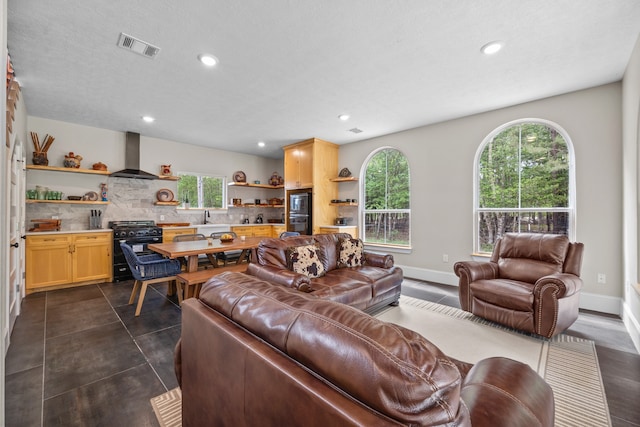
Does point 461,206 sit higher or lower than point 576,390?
higher

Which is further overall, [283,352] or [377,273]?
[377,273]

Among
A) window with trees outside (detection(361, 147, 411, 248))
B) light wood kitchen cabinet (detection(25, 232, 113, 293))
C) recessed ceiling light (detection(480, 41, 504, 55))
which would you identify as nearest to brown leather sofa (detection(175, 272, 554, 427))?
recessed ceiling light (detection(480, 41, 504, 55))

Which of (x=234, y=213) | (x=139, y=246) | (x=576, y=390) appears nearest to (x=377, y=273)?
(x=576, y=390)

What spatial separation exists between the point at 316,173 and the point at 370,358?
16.9 feet

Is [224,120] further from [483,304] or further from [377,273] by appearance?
[483,304]

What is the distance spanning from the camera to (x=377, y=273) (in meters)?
3.17

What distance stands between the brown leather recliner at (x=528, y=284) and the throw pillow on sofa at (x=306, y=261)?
5.22 feet

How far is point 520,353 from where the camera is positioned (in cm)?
234

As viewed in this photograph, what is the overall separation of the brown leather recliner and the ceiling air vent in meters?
3.87

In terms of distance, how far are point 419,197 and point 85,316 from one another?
5.04m

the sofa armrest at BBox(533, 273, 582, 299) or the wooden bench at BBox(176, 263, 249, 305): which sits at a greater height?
the sofa armrest at BBox(533, 273, 582, 299)

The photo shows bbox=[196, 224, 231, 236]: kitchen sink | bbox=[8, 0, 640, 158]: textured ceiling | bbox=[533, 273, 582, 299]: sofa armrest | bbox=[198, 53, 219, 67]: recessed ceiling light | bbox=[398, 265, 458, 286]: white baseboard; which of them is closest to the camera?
bbox=[8, 0, 640, 158]: textured ceiling

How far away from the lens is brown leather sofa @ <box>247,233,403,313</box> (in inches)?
100

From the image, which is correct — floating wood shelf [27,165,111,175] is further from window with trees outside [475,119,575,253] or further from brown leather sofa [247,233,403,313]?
window with trees outside [475,119,575,253]
